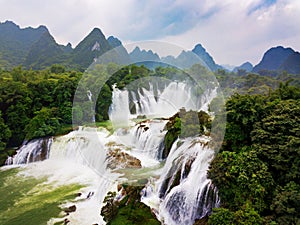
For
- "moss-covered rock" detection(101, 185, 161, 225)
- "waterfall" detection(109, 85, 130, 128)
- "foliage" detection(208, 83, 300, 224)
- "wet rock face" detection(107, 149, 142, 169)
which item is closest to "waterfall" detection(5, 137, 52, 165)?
"wet rock face" detection(107, 149, 142, 169)

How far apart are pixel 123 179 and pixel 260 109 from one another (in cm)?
399

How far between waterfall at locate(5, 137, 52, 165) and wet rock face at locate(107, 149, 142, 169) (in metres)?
3.70

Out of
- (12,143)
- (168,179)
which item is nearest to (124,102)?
(12,143)

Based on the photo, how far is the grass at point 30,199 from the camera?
619cm

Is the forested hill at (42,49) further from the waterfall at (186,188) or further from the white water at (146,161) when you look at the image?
the waterfall at (186,188)

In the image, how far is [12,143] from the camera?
11.5 meters

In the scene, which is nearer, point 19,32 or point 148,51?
point 148,51

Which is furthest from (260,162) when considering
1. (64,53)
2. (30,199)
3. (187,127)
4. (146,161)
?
(64,53)

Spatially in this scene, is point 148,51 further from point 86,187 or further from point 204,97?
point 204,97

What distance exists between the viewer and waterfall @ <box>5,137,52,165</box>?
393 inches

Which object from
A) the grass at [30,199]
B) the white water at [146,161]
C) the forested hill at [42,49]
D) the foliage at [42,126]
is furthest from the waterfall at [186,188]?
the forested hill at [42,49]

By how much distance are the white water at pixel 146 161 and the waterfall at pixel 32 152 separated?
0.05 metres

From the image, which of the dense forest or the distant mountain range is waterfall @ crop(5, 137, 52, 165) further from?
the distant mountain range

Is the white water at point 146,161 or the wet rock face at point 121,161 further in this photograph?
the wet rock face at point 121,161
